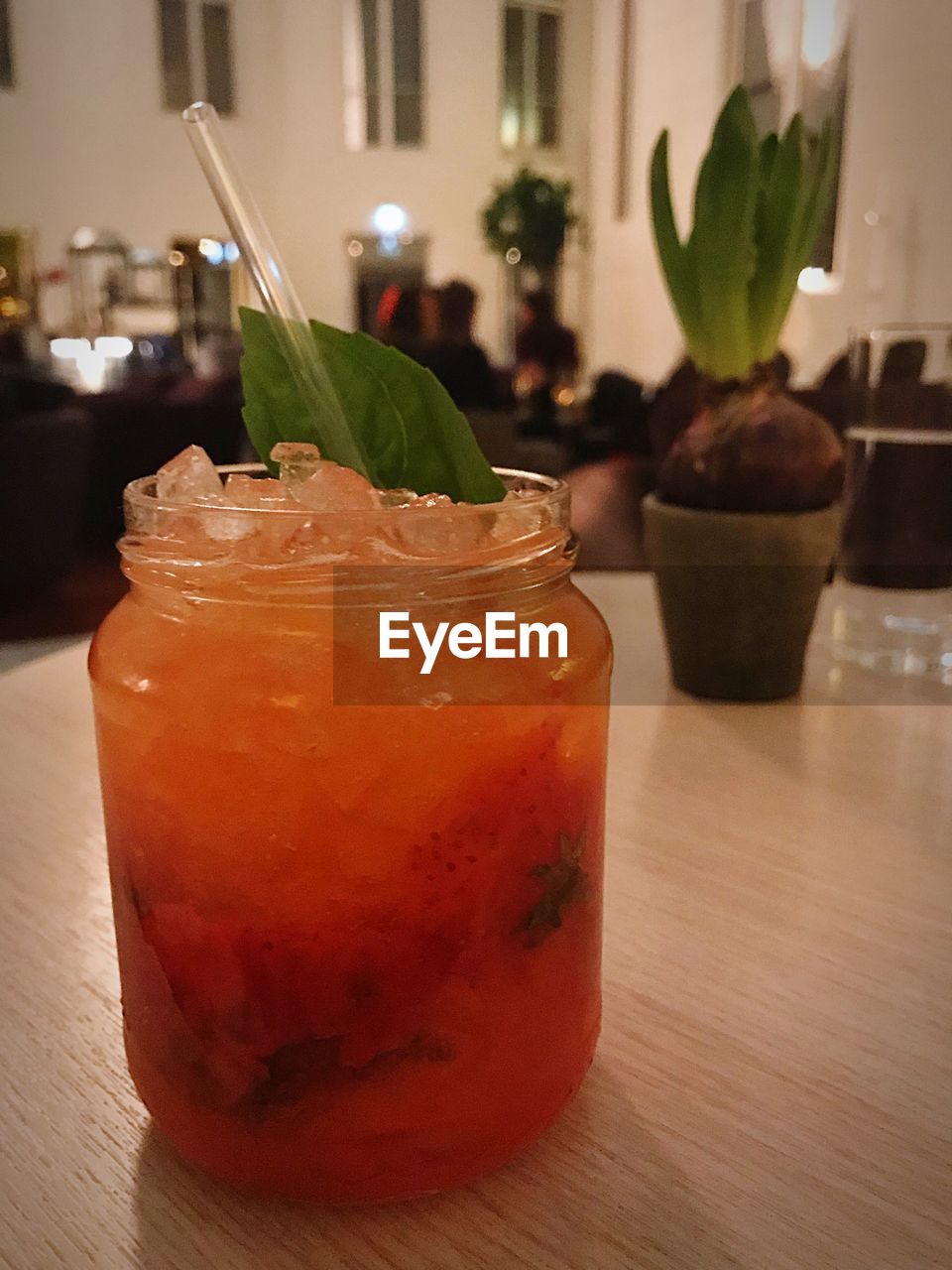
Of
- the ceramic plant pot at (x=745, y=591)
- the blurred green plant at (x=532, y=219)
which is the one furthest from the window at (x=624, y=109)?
the ceramic plant pot at (x=745, y=591)

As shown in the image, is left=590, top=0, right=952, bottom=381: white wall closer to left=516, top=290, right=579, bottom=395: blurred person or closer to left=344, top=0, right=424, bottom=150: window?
left=516, top=290, right=579, bottom=395: blurred person

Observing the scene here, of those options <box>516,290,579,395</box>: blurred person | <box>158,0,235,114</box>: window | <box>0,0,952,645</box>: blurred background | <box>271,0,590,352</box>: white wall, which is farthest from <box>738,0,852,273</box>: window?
<box>158,0,235,114</box>: window

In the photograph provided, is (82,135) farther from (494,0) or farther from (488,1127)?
(488,1127)

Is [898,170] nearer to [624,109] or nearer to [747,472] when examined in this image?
[624,109]

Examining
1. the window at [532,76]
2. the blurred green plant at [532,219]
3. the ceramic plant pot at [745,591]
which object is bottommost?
the ceramic plant pot at [745,591]

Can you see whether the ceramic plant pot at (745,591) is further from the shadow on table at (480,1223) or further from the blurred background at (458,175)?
the blurred background at (458,175)
